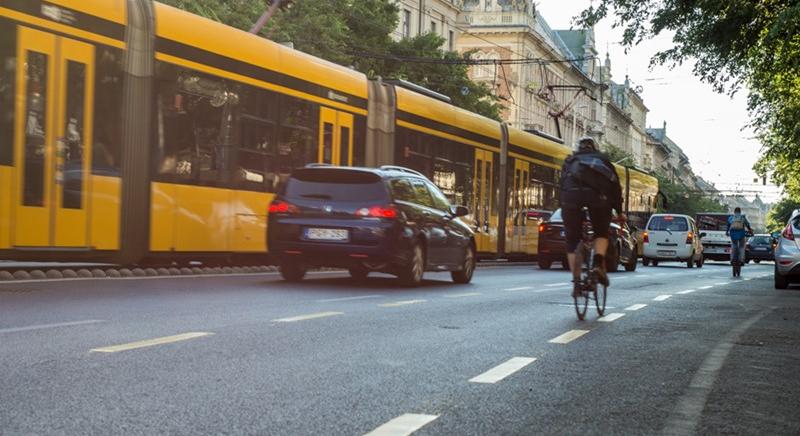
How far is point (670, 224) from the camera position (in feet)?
119

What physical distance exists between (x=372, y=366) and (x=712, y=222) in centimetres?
4853

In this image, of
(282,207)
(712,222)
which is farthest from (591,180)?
(712,222)

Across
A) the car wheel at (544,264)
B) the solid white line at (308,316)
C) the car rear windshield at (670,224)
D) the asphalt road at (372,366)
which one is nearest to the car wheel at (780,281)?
the car wheel at (544,264)

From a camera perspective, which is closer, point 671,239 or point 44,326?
point 44,326

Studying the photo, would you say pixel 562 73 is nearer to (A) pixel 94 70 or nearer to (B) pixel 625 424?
(A) pixel 94 70

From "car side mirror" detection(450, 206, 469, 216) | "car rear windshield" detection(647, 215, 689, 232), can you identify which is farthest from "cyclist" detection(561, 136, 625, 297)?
"car rear windshield" detection(647, 215, 689, 232)

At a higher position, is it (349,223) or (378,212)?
(378,212)

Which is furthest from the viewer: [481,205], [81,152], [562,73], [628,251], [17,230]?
[562,73]

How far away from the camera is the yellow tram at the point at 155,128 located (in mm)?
12273

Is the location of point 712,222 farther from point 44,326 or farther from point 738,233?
point 44,326

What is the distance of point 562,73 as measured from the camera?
99750 millimetres

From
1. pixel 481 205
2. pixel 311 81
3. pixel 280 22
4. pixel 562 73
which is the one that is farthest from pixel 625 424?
pixel 562 73

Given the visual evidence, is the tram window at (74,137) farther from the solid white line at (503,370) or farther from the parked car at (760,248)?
the parked car at (760,248)

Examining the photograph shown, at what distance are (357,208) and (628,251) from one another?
49.9 feet
